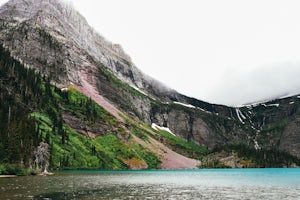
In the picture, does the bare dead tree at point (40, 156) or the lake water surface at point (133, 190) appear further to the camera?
the bare dead tree at point (40, 156)

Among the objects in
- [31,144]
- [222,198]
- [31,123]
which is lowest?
[222,198]

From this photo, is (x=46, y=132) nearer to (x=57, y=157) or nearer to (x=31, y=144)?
(x=57, y=157)

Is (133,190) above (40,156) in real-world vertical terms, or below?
below

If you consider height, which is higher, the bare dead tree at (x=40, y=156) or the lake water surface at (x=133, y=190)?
the bare dead tree at (x=40, y=156)

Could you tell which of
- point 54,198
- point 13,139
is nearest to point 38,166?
point 13,139

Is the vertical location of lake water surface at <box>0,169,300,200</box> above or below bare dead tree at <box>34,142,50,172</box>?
below

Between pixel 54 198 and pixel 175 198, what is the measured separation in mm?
19273

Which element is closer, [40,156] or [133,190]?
[133,190]

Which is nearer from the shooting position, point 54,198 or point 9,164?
point 54,198

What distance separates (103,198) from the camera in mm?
54781

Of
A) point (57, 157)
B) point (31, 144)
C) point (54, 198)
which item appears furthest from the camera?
point (57, 157)

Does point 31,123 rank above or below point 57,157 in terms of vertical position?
above

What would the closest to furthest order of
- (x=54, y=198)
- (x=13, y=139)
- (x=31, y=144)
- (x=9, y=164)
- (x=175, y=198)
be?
(x=54, y=198), (x=175, y=198), (x=9, y=164), (x=13, y=139), (x=31, y=144)

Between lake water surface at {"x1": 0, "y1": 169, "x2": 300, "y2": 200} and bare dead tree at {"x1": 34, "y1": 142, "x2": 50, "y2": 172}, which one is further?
bare dead tree at {"x1": 34, "y1": 142, "x2": 50, "y2": 172}
